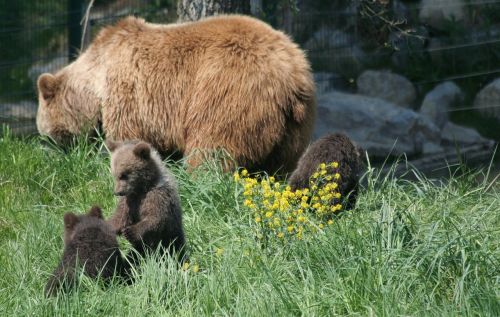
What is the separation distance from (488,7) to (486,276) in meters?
10.9

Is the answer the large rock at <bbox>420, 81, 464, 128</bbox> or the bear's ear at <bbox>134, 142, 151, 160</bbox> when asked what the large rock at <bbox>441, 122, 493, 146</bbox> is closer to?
the large rock at <bbox>420, 81, 464, 128</bbox>

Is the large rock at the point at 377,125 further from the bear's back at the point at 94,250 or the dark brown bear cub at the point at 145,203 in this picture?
the bear's back at the point at 94,250

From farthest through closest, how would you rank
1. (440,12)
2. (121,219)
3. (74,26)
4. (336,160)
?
(440,12), (74,26), (336,160), (121,219)

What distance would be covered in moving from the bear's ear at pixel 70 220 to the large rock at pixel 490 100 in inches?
386

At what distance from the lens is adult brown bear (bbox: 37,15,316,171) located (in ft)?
26.5

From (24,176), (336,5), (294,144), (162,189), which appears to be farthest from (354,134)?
(162,189)

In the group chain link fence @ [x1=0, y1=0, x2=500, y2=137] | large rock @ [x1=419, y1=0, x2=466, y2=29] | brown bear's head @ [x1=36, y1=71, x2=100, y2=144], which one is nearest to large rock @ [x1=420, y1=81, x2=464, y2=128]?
chain link fence @ [x1=0, y1=0, x2=500, y2=137]

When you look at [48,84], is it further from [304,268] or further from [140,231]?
[304,268]

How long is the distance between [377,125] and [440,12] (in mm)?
3682

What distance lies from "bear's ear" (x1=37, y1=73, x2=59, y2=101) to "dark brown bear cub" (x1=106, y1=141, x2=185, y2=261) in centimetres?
372

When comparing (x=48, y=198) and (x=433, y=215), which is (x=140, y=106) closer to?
(x=48, y=198)

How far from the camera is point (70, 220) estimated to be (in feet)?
19.0

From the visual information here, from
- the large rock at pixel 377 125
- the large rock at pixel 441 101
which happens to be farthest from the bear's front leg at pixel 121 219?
the large rock at pixel 441 101

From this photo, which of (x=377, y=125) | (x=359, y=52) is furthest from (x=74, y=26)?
(x=359, y=52)
